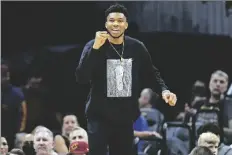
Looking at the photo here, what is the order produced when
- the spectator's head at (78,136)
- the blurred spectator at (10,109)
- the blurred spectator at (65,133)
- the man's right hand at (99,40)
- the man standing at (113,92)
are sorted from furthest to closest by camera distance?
the blurred spectator at (10,109) → the blurred spectator at (65,133) → the spectator's head at (78,136) → the man standing at (113,92) → the man's right hand at (99,40)

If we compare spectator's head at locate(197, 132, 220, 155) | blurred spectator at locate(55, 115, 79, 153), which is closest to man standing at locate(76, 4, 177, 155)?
spectator's head at locate(197, 132, 220, 155)

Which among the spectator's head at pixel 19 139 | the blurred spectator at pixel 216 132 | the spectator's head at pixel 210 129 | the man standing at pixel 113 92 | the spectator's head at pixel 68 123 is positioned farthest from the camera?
the spectator's head at pixel 68 123

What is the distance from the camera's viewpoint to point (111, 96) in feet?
16.9

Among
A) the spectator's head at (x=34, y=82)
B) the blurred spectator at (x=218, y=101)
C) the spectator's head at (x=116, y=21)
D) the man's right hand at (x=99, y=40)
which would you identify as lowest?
the blurred spectator at (x=218, y=101)

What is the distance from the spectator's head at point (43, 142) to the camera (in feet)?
24.1

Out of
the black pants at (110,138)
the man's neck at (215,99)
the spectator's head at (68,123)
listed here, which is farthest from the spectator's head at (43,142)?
the black pants at (110,138)

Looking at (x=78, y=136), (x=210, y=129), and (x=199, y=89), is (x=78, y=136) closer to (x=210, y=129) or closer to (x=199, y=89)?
(x=210, y=129)

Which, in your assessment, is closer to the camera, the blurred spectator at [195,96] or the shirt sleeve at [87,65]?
the shirt sleeve at [87,65]

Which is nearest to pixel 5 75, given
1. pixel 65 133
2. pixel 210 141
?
pixel 65 133

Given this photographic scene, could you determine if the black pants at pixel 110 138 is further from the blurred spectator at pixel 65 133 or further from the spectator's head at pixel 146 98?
the spectator's head at pixel 146 98

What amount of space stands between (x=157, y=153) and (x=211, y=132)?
0.80 meters

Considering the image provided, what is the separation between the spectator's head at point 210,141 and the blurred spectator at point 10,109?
2.39m

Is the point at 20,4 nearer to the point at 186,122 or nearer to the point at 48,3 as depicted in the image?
the point at 48,3

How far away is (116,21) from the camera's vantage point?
17.1 feet
